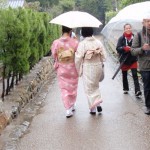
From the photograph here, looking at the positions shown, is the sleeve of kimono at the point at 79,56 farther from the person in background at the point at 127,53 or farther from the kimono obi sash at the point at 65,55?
the person in background at the point at 127,53

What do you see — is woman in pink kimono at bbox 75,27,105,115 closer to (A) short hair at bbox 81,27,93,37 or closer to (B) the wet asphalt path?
(A) short hair at bbox 81,27,93,37

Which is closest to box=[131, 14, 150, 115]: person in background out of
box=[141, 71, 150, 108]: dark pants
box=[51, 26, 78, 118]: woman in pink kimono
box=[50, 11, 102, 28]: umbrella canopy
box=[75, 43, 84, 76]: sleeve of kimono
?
box=[141, 71, 150, 108]: dark pants

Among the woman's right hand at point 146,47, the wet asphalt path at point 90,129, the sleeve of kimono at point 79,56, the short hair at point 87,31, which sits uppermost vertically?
the short hair at point 87,31

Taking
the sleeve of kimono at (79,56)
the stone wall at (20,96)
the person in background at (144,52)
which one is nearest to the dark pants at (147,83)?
the person in background at (144,52)

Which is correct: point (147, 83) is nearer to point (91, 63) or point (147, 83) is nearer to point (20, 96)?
point (91, 63)

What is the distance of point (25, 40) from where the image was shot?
8195 millimetres

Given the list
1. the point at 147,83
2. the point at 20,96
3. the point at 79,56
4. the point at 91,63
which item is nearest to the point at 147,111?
the point at 147,83

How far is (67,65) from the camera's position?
23.8ft

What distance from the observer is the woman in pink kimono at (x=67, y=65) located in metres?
7.19

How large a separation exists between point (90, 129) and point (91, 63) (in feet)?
4.43

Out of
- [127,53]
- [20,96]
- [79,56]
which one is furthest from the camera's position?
[127,53]

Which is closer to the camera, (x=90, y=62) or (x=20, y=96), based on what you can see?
(x=90, y=62)

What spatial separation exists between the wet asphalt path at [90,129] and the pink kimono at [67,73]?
14.2 inches

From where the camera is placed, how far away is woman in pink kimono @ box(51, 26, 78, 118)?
283 inches
